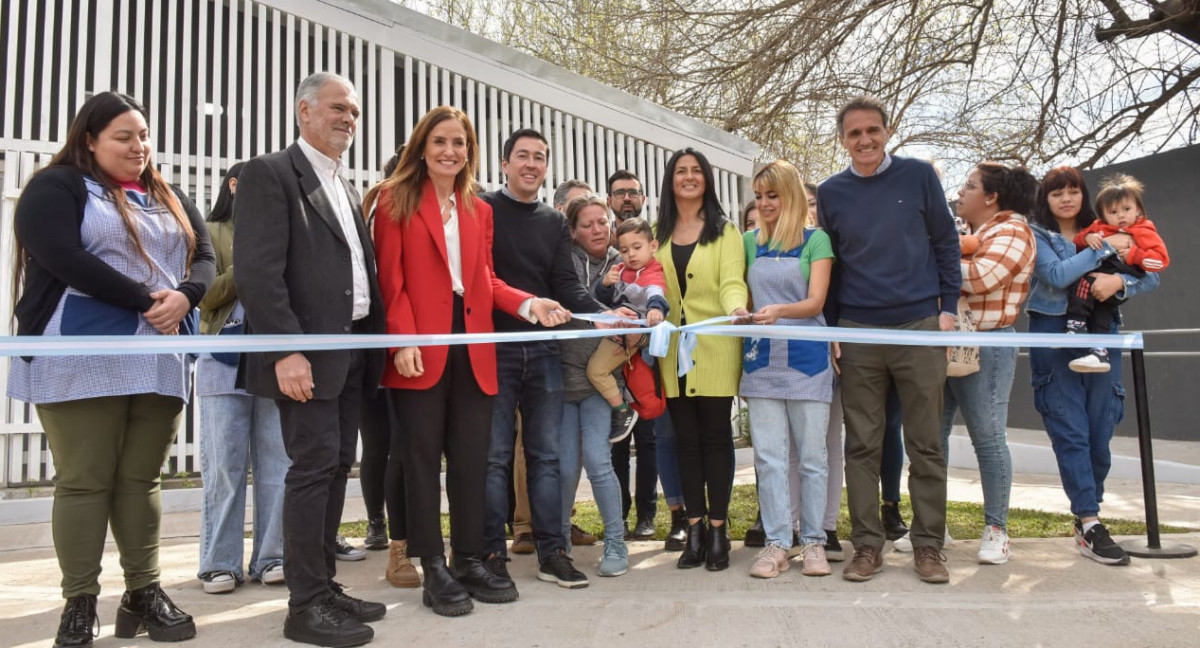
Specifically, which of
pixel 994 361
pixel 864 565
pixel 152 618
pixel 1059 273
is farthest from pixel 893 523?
pixel 152 618

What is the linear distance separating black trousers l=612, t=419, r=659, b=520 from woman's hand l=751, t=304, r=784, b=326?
4.54ft

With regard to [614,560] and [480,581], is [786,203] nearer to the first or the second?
[614,560]

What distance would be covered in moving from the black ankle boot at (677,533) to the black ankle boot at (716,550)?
412 mm

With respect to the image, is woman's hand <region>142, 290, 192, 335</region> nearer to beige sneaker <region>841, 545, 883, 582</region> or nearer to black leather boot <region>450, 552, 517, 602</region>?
black leather boot <region>450, 552, 517, 602</region>

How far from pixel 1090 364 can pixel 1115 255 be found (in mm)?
612

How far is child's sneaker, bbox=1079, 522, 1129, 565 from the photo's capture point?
3963mm

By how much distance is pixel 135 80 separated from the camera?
695 cm

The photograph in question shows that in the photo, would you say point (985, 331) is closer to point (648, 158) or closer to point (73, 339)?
point (73, 339)

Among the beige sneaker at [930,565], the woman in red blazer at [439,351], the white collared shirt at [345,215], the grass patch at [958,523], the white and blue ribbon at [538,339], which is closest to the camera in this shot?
the white and blue ribbon at [538,339]

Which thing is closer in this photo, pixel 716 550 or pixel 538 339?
pixel 538 339

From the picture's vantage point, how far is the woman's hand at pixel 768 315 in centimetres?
389

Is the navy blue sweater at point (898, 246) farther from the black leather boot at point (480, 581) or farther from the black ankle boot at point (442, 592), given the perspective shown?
the black ankle boot at point (442, 592)

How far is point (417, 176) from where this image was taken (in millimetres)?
3551

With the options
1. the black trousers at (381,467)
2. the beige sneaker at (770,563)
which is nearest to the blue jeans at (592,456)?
the beige sneaker at (770,563)
